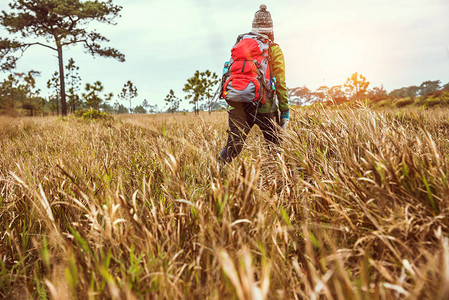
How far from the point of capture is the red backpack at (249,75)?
99.3 inches

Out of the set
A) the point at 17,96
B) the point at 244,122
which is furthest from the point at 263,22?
the point at 17,96

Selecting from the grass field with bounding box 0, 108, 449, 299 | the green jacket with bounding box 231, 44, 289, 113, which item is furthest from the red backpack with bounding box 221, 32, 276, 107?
the grass field with bounding box 0, 108, 449, 299

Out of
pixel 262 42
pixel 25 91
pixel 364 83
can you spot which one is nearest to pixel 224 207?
pixel 262 42

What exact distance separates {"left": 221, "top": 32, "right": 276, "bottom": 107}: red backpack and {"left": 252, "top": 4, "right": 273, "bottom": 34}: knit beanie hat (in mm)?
227

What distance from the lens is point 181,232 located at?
1188mm

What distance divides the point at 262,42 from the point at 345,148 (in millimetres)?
1585

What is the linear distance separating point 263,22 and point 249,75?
2.71 ft

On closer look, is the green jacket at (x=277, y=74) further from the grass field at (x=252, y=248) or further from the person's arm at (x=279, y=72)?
the grass field at (x=252, y=248)

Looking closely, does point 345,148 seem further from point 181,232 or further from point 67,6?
point 67,6

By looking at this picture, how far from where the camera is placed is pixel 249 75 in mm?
2539

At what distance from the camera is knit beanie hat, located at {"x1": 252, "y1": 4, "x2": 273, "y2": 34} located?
2881 millimetres

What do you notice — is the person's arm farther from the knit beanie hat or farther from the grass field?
the grass field

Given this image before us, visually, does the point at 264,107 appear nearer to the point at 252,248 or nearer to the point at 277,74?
the point at 277,74

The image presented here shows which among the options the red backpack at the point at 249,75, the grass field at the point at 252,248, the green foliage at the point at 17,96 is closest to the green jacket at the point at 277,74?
the red backpack at the point at 249,75
